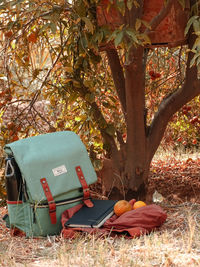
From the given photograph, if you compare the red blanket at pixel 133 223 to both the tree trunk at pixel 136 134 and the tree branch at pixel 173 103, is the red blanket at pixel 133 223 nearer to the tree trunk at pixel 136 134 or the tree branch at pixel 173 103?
the tree trunk at pixel 136 134

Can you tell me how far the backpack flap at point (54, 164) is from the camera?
259 cm

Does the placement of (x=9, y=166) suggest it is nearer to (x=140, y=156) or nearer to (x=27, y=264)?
(x=27, y=264)

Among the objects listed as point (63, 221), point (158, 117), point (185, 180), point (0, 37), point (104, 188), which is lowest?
point (185, 180)

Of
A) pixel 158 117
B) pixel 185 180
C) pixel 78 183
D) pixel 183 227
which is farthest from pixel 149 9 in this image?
pixel 185 180

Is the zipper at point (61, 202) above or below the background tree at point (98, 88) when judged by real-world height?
below

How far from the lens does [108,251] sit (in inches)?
87.1

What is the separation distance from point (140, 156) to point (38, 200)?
1.19 meters

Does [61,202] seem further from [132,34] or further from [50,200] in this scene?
[132,34]

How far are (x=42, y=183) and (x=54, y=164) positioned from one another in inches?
5.8

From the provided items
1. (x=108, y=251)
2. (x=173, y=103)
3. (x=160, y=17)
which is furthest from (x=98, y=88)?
(x=108, y=251)

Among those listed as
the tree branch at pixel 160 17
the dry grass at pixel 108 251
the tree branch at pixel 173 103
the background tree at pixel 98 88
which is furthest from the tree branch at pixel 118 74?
the dry grass at pixel 108 251

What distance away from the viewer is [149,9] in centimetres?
302

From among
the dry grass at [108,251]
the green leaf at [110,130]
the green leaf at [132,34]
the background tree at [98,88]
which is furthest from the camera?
the green leaf at [110,130]

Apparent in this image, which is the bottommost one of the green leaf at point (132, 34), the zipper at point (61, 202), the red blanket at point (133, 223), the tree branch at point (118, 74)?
the red blanket at point (133, 223)
